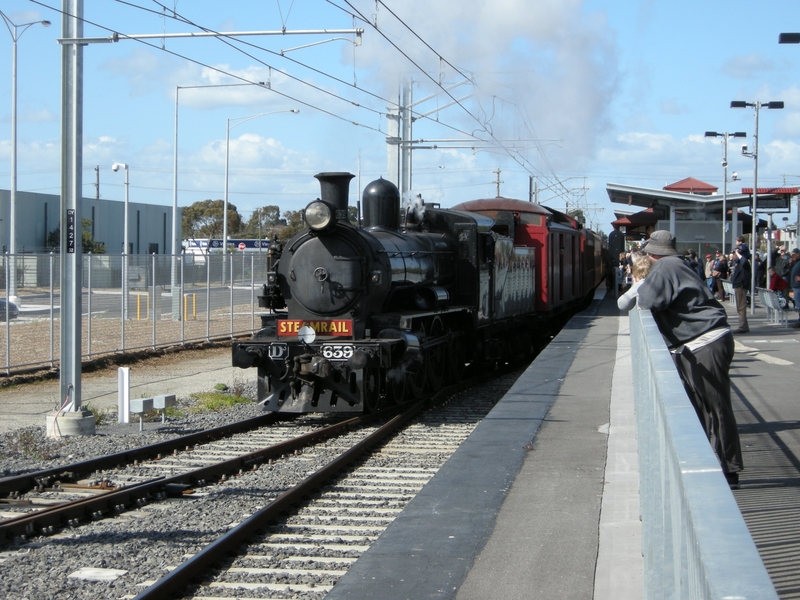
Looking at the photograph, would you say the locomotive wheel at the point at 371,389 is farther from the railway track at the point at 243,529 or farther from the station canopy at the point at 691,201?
the station canopy at the point at 691,201

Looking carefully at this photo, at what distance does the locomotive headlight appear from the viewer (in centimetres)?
1119

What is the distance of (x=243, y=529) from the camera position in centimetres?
603

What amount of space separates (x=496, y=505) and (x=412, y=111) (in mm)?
18414

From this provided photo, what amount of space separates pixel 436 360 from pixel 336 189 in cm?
340

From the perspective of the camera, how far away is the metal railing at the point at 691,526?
1.24 meters

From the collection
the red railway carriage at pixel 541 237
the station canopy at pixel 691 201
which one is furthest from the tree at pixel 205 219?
the red railway carriage at pixel 541 237

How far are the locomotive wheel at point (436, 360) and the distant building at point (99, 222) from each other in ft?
124

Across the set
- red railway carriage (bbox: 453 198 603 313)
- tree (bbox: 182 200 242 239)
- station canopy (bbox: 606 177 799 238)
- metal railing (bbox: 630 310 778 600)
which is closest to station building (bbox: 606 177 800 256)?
station canopy (bbox: 606 177 799 238)

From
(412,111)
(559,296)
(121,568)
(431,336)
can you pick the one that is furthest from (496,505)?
(412,111)

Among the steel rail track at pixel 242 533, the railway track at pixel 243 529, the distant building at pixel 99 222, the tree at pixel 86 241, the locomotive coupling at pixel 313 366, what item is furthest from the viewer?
the tree at pixel 86 241

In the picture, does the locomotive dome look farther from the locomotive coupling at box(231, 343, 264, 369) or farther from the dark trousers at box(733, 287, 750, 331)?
the locomotive coupling at box(231, 343, 264, 369)

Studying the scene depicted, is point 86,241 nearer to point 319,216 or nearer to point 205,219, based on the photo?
point 205,219

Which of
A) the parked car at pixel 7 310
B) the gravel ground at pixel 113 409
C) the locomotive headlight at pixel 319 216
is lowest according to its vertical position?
the gravel ground at pixel 113 409

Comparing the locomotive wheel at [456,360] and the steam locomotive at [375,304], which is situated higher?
the steam locomotive at [375,304]
